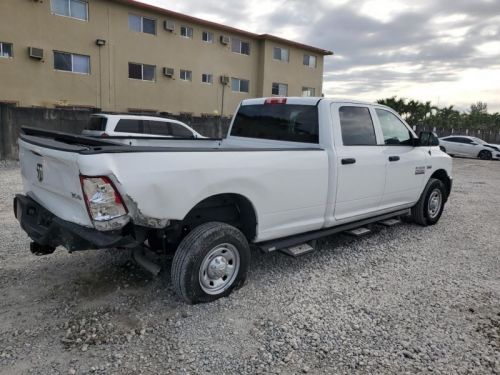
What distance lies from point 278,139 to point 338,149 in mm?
811

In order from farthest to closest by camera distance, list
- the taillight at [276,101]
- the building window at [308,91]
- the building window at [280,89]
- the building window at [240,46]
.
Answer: the building window at [308,91]
the building window at [280,89]
the building window at [240,46]
the taillight at [276,101]

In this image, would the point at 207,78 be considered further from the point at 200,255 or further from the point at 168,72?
the point at 200,255

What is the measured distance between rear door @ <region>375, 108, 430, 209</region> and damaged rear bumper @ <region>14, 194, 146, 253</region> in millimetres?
3445

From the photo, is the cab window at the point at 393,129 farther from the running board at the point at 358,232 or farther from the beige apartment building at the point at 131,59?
the beige apartment building at the point at 131,59

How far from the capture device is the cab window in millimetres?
5340

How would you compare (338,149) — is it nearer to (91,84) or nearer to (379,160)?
(379,160)

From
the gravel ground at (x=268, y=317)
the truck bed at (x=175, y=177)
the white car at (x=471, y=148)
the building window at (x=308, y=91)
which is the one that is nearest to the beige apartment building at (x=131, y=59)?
the building window at (x=308, y=91)

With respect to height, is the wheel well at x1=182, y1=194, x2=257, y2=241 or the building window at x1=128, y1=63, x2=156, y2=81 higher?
the building window at x1=128, y1=63, x2=156, y2=81

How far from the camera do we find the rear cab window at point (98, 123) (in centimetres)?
1148

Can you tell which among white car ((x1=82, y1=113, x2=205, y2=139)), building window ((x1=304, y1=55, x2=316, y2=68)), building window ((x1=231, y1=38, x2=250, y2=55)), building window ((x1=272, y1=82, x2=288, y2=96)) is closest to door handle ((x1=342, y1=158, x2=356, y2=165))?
white car ((x1=82, y1=113, x2=205, y2=139))

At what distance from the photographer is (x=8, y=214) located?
6465 mm

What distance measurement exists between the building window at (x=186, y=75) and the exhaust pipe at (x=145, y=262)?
21594mm

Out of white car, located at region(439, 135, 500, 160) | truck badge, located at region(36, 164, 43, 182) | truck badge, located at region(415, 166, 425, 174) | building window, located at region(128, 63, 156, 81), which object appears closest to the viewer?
truck badge, located at region(36, 164, 43, 182)

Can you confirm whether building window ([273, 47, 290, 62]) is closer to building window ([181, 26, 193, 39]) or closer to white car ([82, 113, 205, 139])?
building window ([181, 26, 193, 39])
